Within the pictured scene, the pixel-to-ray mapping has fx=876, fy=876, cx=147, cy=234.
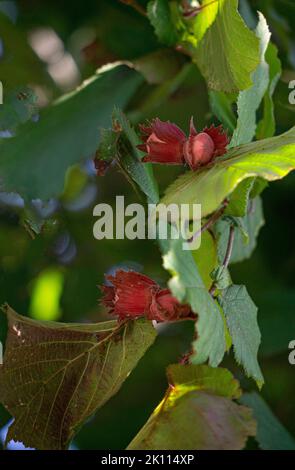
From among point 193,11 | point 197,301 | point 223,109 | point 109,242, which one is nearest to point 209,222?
point 197,301

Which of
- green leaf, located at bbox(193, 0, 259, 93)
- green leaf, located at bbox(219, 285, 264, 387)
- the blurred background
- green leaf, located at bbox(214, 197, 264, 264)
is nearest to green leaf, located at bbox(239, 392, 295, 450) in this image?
the blurred background

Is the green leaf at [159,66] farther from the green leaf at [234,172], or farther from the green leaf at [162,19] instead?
the green leaf at [234,172]

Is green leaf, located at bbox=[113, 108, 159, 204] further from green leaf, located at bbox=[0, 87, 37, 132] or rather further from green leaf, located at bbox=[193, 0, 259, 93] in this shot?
green leaf, located at bbox=[0, 87, 37, 132]

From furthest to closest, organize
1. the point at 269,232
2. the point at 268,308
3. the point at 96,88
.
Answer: the point at 269,232
the point at 268,308
the point at 96,88

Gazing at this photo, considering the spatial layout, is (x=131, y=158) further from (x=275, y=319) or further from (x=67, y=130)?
(x=275, y=319)

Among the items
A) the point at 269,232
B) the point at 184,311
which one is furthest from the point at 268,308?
the point at 184,311
